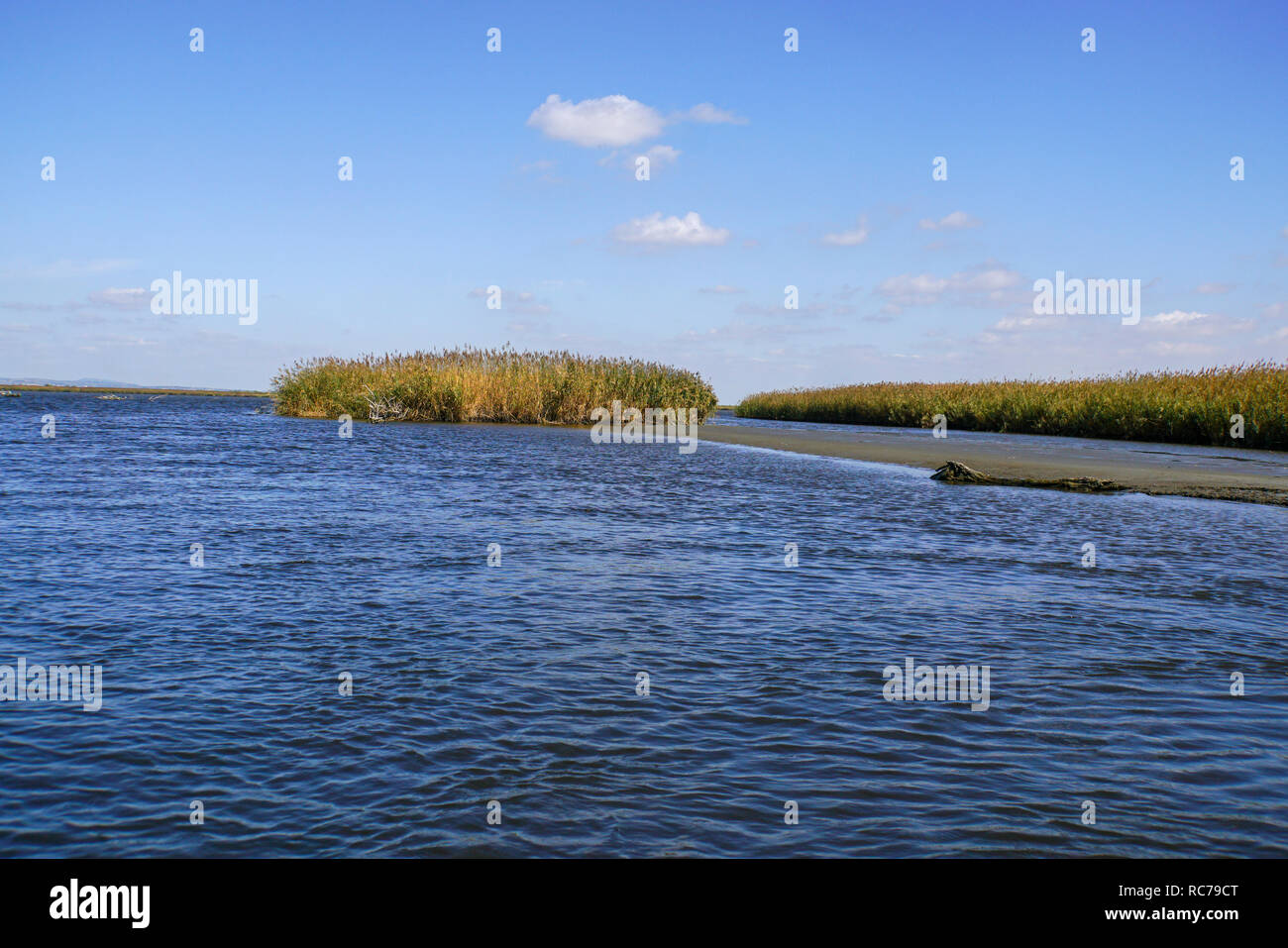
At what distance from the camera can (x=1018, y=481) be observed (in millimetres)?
21875

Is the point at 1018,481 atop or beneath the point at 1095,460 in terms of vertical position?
beneath

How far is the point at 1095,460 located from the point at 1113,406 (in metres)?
15.1

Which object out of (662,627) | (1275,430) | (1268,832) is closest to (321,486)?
(662,627)

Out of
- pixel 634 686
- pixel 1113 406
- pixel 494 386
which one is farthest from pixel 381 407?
pixel 634 686

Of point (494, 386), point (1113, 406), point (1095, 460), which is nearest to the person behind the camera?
point (1095, 460)

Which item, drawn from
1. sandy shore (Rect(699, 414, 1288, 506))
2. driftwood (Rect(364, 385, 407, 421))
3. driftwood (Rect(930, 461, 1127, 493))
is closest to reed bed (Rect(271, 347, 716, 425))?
driftwood (Rect(364, 385, 407, 421))

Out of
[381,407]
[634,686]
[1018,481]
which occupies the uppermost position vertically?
[381,407]

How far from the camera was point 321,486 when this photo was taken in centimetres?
2000

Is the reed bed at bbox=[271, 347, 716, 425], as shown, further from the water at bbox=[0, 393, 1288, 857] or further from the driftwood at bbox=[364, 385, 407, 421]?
the water at bbox=[0, 393, 1288, 857]

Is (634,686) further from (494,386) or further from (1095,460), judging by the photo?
(494,386)

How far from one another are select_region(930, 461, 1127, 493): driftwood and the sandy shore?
30 cm

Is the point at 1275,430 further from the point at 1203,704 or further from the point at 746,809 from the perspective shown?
the point at 746,809

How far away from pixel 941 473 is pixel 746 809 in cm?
1970

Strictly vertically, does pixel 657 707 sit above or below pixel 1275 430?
below
